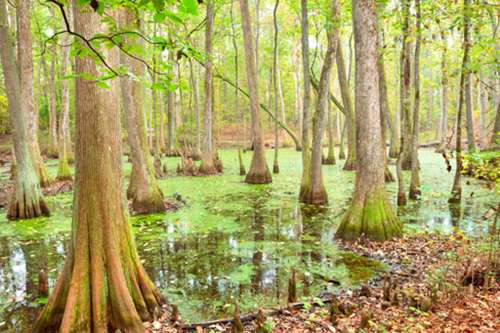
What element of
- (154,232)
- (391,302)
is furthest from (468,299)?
(154,232)

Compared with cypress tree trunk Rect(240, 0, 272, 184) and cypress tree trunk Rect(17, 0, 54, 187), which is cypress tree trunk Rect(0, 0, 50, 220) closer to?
cypress tree trunk Rect(17, 0, 54, 187)

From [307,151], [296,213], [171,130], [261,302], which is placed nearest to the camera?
[261,302]

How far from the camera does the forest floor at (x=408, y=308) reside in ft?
9.29

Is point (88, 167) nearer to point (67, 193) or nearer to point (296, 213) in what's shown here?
point (296, 213)

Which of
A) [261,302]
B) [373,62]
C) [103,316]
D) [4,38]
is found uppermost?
[4,38]

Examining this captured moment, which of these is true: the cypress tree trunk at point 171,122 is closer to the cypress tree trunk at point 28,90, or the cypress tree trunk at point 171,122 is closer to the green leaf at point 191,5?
the cypress tree trunk at point 28,90

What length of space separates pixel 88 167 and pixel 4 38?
6.38m

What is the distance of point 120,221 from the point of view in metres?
3.15

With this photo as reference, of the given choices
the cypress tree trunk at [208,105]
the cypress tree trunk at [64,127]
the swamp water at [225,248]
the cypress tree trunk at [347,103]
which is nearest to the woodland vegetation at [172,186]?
the swamp water at [225,248]

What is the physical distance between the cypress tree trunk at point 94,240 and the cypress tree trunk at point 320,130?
579 centimetres

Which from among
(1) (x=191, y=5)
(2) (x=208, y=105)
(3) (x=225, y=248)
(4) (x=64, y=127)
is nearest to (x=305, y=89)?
(3) (x=225, y=248)

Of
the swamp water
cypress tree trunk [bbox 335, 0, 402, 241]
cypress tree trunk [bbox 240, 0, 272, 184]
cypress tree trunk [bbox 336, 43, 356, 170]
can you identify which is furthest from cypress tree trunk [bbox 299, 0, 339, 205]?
cypress tree trunk [bbox 336, 43, 356, 170]

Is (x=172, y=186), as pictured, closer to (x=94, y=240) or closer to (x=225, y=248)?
(x=225, y=248)

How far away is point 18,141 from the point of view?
706 cm
